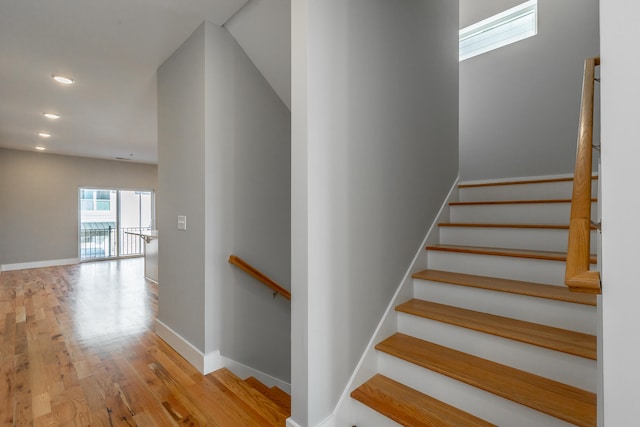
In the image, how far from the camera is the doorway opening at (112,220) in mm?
7746

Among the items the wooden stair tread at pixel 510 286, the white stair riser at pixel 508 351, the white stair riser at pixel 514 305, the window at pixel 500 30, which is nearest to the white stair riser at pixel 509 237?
the wooden stair tread at pixel 510 286

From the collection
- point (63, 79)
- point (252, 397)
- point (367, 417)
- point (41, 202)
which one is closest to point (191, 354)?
point (252, 397)

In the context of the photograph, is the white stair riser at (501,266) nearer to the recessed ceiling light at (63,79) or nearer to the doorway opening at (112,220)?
the recessed ceiling light at (63,79)

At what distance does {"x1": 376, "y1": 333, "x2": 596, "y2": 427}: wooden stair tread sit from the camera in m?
1.24

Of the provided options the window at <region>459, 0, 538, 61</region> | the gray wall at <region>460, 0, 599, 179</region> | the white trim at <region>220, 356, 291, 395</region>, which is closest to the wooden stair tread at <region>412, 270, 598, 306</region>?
the white trim at <region>220, 356, 291, 395</region>

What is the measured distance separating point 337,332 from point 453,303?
86cm

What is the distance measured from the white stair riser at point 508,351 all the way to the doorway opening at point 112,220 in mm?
8143

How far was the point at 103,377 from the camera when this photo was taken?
7.18ft

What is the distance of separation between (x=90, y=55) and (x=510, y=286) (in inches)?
151

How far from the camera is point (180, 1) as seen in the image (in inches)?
81.6

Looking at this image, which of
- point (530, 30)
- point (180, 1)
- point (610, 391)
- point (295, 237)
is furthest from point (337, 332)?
point (530, 30)

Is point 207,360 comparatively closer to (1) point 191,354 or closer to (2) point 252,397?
(1) point 191,354

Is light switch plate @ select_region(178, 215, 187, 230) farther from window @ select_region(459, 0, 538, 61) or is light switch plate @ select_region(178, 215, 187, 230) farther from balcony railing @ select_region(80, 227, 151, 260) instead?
balcony railing @ select_region(80, 227, 151, 260)

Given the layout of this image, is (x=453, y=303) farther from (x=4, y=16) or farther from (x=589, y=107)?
(x=4, y=16)
